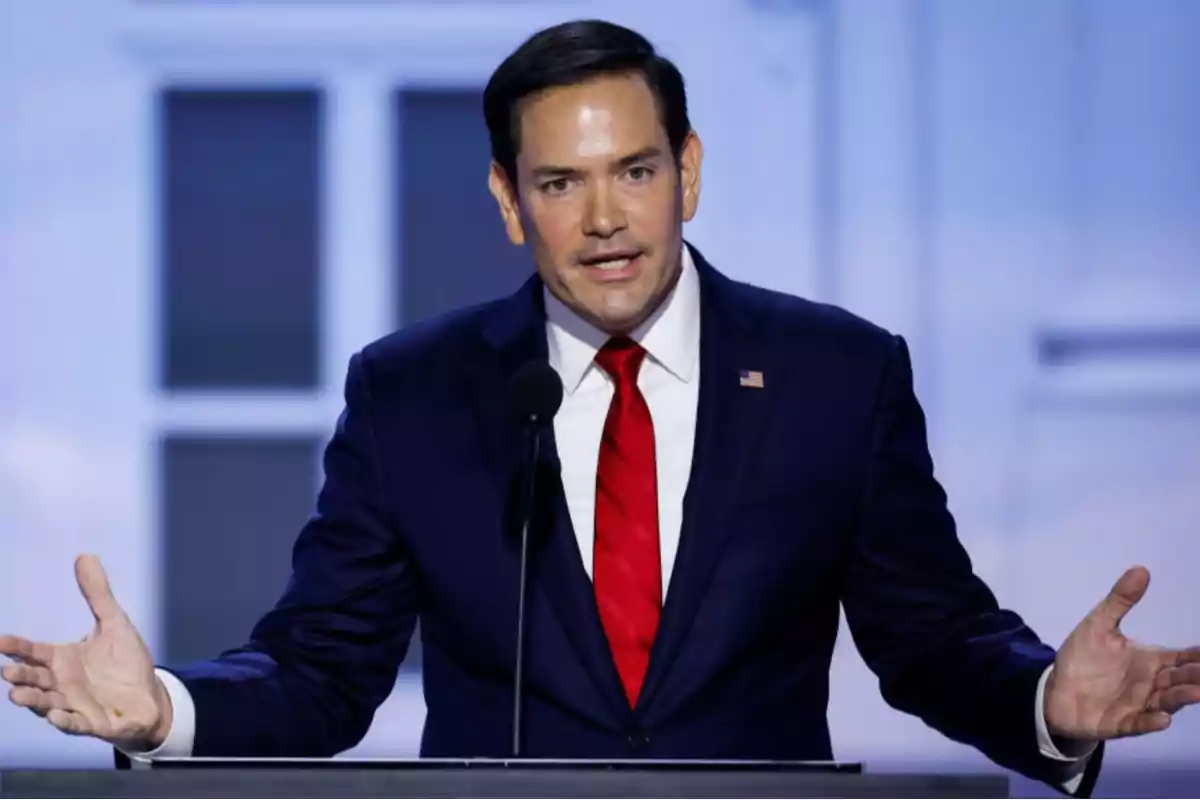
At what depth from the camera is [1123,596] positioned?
180 cm

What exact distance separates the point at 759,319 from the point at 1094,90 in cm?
104

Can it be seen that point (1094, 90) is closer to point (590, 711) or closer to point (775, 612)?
point (775, 612)

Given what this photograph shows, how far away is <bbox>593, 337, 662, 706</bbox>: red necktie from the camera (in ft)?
7.24

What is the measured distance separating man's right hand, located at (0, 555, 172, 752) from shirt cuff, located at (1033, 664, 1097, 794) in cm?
93

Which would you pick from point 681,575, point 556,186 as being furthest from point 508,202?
point 681,575

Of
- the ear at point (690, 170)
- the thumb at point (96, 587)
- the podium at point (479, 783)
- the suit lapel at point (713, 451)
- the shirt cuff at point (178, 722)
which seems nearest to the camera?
the podium at point (479, 783)

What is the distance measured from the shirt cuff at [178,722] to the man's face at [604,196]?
0.67 meters

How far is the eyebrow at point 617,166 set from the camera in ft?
7.36

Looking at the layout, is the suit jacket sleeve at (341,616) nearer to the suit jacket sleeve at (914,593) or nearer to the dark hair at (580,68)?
the dark hair at (580,68)

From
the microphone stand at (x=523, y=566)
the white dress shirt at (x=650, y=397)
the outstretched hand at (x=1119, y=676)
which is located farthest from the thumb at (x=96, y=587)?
the outstretched hand at (x=1119, y=676)

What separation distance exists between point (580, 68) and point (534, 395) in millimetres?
482

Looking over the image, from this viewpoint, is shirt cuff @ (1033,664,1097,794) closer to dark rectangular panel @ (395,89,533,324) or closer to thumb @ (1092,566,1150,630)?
thumb @ (1092,566,1150,630)

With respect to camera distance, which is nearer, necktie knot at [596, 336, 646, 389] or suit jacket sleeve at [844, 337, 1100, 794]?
suit jacket sleeve at [844, 337, 1100, 794]

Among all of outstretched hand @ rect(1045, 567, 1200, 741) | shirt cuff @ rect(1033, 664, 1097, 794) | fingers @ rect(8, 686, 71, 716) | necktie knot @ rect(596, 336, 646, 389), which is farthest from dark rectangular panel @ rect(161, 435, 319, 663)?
outstretched hand @ rect(1045, 567, 1200, 741)
